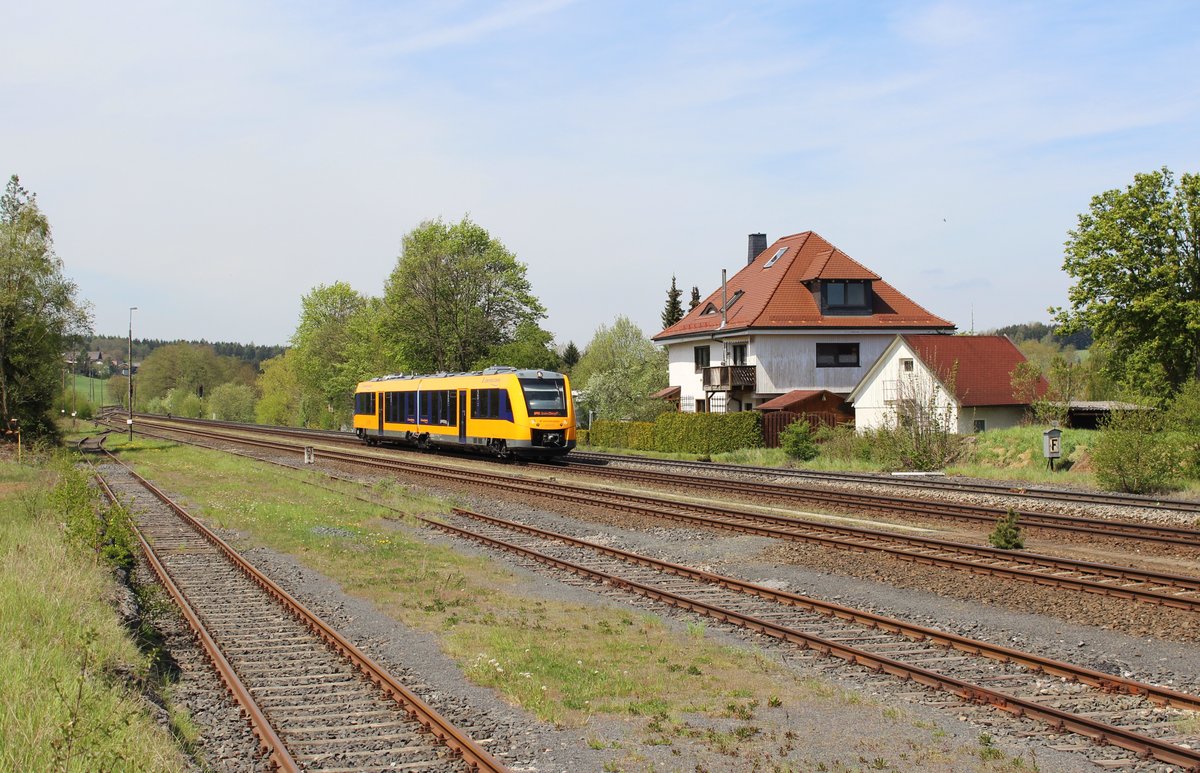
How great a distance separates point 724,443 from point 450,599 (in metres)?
27.6

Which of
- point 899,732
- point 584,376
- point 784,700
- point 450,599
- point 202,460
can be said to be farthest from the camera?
point 584,376

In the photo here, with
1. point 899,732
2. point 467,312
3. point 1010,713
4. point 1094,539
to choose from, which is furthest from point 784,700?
point 467,312

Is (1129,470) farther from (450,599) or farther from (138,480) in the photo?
(138,480)

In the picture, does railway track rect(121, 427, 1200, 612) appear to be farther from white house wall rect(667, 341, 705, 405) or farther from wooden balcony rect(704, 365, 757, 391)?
white house wall rect(667, 341, 705, 405)

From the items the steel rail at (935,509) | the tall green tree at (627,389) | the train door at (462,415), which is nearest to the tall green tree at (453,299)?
the tall green tree at (627,389)

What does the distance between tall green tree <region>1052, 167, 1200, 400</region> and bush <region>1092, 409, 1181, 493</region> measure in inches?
689

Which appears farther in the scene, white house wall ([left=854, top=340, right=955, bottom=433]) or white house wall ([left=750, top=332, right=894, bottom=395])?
white house wall ([left=750, top=332, right=894, bottom=395])

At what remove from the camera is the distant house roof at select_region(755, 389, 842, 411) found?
141 ft

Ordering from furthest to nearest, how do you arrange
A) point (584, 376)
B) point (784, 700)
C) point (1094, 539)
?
point (584, 376) → point (1094, 539) → point (784, 700)

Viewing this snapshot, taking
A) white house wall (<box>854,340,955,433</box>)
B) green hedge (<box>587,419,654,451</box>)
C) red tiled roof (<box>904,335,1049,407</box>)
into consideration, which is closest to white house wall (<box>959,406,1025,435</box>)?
white house wall (<box>854,340,955,433</box>)

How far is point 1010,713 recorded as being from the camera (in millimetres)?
7730

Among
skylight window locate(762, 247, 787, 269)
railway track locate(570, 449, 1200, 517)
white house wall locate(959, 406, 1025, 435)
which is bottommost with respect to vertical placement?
railway track locate(570, 449, 1200, 517)

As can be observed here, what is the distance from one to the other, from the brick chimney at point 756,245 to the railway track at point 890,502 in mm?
29332

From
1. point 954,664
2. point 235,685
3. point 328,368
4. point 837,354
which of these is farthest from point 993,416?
point 328,368
